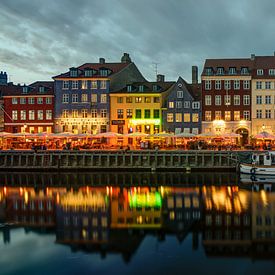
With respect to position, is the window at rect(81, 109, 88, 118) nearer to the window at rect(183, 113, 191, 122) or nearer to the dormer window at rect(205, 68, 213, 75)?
the window at rect(183, 113, 191, 122)

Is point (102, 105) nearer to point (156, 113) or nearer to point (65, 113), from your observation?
point (65, 113)

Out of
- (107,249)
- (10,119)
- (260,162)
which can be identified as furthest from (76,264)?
(10,119)

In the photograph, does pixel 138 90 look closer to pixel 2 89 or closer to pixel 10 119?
pixel 10 119

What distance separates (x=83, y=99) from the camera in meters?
70.1

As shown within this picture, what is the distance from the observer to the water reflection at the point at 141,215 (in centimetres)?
2366

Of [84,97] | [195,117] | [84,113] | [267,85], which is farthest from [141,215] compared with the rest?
[84,97]

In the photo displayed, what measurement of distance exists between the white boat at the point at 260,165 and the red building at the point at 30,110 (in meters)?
35.8

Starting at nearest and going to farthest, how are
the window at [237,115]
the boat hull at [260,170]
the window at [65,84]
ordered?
the boat hull at [260,170] < the window at [237,115] < the window at [65,84]

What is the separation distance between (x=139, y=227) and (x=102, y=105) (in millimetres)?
44116

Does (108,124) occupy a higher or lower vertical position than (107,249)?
higher

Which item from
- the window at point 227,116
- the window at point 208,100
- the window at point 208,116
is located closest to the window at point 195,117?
the window at point 208,116

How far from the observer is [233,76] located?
215 ft

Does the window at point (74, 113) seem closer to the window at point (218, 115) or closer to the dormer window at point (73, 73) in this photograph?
the dormer window at point (73, 73)

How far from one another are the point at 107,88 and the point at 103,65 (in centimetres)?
675
